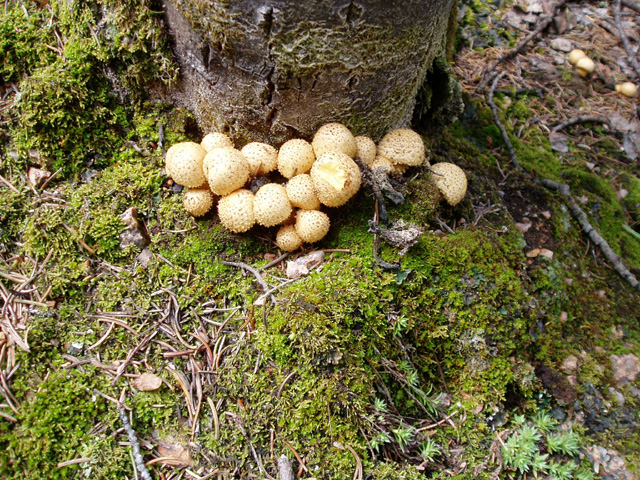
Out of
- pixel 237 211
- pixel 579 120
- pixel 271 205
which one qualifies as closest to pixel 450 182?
pixel 271 205

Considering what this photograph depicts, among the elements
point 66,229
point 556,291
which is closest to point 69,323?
point 66,229

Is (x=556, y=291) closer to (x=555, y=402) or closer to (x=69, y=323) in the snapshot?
(x=555, y=402)

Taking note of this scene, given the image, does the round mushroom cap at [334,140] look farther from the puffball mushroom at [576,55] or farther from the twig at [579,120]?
the puffball mushroom at [576,55]

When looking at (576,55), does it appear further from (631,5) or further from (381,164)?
(381,164)

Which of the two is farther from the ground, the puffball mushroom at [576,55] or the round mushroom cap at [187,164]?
the round mushroom cap at [187,164]

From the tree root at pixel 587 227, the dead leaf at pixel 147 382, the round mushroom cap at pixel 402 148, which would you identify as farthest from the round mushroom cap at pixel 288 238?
the tree root at pixel 587 227

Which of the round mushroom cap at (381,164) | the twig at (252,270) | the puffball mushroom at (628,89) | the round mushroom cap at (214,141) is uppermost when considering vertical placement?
the round mushroom cap at (214,141)

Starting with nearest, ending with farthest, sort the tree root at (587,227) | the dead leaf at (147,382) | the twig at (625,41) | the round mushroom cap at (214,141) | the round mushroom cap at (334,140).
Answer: the dead leaf at (147,382) < the round mushroom cap at (334,140) < the round mushroom cap at (214,141) < the tree root at (587,227) < the twig at (625,41)

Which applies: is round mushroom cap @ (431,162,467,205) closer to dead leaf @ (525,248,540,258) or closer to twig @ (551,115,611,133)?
dead leaf @ (525,248,540,258)

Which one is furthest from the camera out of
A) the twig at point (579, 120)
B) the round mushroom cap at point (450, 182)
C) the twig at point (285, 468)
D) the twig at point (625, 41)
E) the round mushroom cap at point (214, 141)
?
the twig at point (625, 41)
